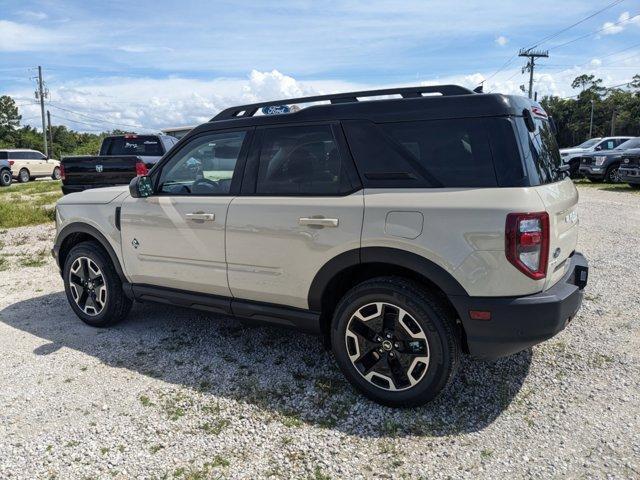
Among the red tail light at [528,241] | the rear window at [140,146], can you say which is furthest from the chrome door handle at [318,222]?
the rear window at [140,146]

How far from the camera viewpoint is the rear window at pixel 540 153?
2.90 meters

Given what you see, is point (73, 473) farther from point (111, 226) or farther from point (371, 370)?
point (111, 226)

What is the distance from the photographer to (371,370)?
10.7ft

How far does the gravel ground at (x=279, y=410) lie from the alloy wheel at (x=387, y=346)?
22 cm

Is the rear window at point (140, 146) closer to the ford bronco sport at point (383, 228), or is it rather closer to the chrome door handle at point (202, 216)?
the ford bronco sport at point (383, 228)

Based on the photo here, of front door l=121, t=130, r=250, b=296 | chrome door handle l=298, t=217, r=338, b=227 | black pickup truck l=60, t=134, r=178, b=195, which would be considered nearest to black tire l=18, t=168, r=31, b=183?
black pickup truck l=60, t=134, r=178, b=195

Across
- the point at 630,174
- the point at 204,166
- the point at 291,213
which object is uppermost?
the point at 204,166

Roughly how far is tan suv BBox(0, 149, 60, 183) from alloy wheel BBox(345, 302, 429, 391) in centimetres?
2616

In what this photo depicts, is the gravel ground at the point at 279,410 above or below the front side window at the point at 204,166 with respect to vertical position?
below

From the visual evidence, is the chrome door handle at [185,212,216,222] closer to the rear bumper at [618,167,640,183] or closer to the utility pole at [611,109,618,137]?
the rear bumper at [618,167,640,183]

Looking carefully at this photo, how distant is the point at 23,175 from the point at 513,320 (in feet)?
97.4

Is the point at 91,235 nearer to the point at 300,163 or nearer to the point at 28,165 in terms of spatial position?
the point at 300,163

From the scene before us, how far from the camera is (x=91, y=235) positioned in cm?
471

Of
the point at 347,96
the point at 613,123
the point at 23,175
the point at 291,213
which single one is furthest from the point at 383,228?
the point at 613,123
